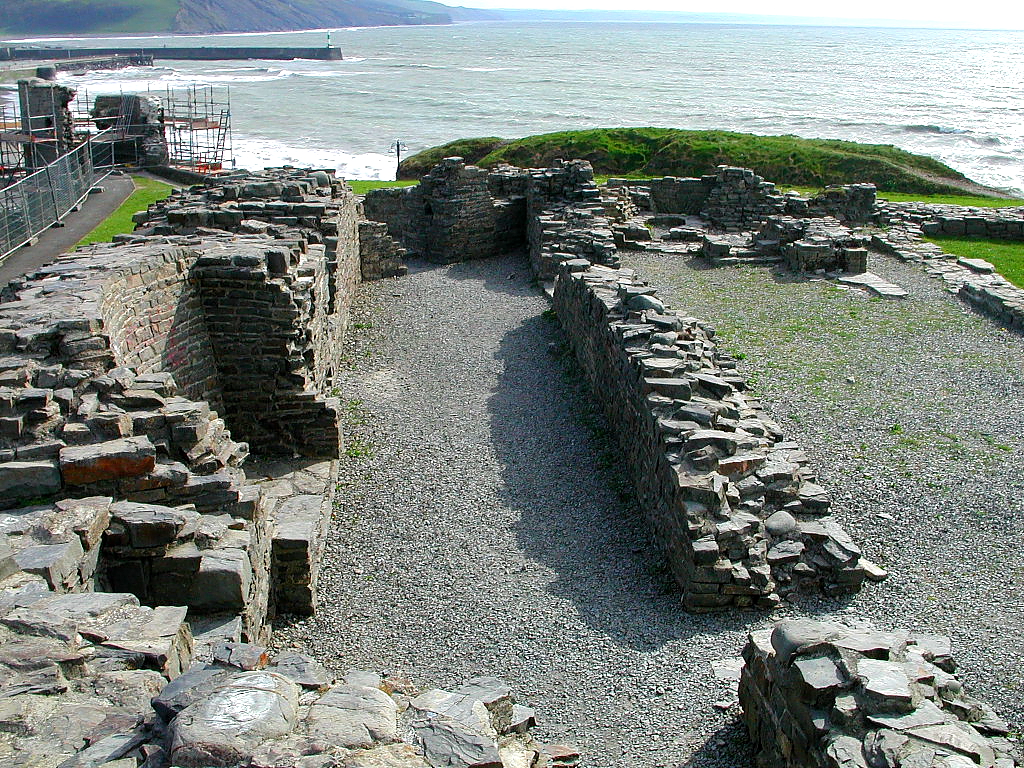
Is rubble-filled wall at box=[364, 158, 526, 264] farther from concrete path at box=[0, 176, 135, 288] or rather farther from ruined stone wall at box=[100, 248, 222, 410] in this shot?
ruined stone wall at box=[100, 248, 222, 410]

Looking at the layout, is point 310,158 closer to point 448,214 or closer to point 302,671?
point 448,214

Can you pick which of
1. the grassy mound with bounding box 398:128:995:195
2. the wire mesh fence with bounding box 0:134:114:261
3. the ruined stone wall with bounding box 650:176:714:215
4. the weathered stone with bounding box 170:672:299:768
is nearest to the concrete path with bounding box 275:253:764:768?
the weathered stone with bounding box 170:672:299:768

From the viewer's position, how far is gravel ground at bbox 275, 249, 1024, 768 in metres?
6.66

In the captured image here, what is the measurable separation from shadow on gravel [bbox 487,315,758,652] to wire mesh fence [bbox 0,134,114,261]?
1376 cm

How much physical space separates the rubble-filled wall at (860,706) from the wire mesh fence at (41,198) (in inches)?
778

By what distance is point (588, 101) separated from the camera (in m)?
95.4

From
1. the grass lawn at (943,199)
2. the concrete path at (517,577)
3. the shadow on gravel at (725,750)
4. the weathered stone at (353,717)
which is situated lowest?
the concrete path at (517,577)

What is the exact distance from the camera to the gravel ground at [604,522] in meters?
6.66

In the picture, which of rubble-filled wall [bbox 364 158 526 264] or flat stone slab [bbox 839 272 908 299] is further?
rubble-filled wall [bbox 364 158 526 264]

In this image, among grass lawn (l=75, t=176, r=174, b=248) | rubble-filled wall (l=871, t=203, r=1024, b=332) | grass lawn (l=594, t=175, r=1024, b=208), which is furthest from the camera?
grass lawn (l=594, t=175, r=1024, b=208)

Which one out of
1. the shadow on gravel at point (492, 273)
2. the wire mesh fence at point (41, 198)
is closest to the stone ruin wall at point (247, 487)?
the shadow on gravel at point (492, 273)

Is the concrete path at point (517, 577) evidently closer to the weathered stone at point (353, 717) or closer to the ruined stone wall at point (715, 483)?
the ruined stone wall at point (715, 483)

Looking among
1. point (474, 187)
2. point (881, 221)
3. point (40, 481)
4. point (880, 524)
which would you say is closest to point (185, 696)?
point (40, 481)

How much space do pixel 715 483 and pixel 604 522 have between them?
1611 millimetres
